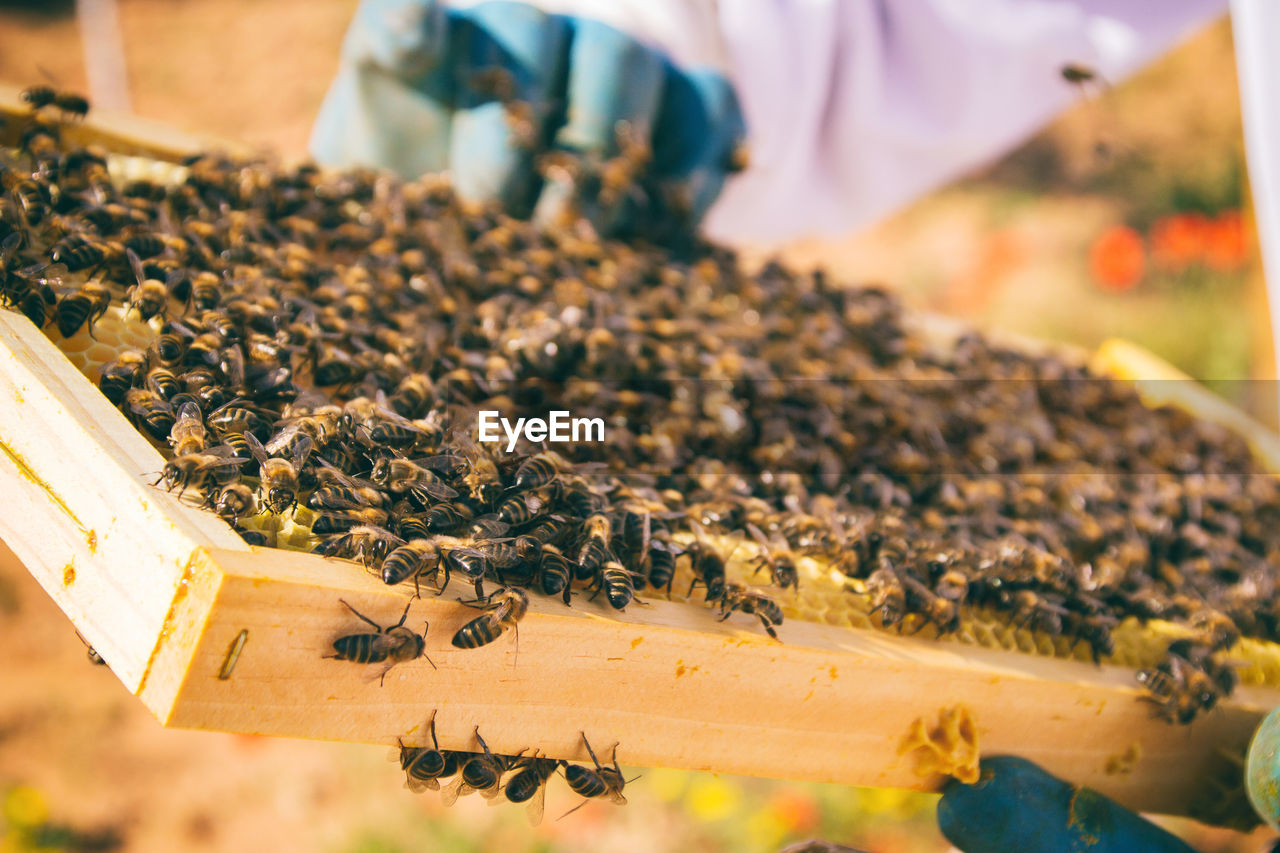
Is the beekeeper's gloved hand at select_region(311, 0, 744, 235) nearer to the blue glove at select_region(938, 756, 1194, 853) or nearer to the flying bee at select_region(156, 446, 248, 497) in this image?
the flying bee at select_region(156, 446, 248, 497)

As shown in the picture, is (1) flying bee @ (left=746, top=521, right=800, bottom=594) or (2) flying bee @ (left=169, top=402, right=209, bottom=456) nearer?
(2) flying bee @ (left=169, top=402, right=209, bottom=456)

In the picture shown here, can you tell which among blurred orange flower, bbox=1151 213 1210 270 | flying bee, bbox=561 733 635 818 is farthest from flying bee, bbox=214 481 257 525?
blurred orange flower, bbox=1151 213 1210 270

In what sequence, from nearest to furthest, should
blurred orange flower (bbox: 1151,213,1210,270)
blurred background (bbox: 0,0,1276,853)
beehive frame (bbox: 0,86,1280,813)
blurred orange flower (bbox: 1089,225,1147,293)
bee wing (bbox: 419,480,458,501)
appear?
beehive frame (bbox: 0,86,1280,813)
bee wing (bbox: 419,480,458,501)
blurred background (bbox: 0,0,1276,853)
blurred orange flower (bbox: 1089,225,1147,293)
blurred orange flower (bbox: 1151,213,1210,270)

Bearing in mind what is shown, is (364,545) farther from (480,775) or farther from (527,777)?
(527,777)

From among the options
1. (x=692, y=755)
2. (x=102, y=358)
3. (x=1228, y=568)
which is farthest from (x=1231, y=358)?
(x=102, y=358)

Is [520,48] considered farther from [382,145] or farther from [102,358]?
[102,358]

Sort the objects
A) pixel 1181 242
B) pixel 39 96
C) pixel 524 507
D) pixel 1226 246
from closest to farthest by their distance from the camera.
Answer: pixel 524 507
pixel 39 96
pixel 1226 246
pixel 1181 242

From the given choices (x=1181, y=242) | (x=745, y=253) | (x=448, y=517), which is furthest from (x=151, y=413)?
(x=1181, y=242)
